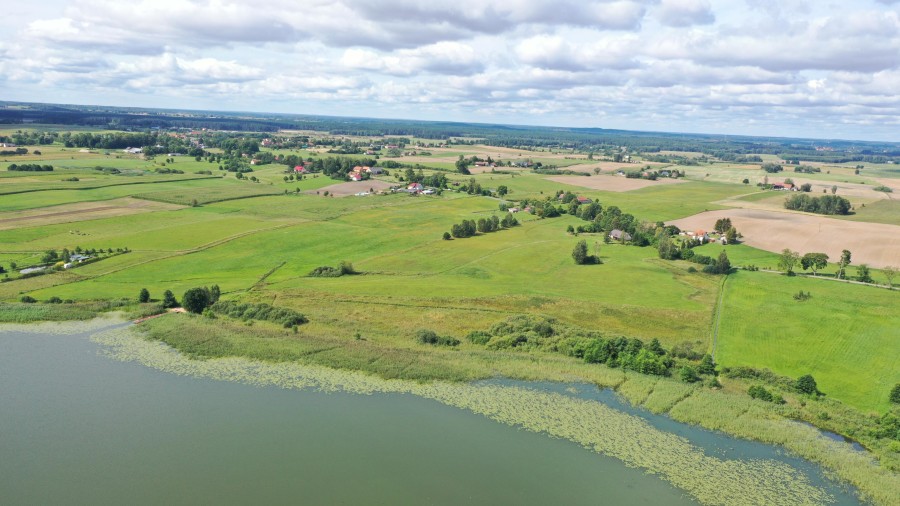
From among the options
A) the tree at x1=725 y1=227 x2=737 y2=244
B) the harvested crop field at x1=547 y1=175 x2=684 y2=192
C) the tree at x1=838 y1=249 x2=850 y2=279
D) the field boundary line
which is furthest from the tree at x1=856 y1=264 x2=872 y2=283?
the harvested crop field at x1=547 y1=175 x2=684 y2=192

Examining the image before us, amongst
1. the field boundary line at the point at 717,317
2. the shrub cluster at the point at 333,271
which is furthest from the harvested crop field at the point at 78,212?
the field boundary line at the point at 717,317

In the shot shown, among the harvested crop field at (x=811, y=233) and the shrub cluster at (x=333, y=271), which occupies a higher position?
the harvested crop field at (x=811, y=233)

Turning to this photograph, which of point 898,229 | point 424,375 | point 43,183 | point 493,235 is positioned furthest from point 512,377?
point 43,183

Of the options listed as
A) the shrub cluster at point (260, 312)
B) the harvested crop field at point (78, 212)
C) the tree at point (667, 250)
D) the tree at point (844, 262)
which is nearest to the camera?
the shrub cluster at point (260, 312)

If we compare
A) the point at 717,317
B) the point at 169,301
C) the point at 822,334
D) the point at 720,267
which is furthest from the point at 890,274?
the point at 169,301

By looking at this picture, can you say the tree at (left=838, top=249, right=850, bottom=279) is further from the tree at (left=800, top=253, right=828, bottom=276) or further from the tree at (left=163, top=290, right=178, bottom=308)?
the tree at (left=163, top=290, right=178, bottom=308)

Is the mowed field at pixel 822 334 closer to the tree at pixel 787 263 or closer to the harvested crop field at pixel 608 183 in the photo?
the tree at pixel 787 263

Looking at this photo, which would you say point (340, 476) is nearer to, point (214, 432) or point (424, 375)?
point (214, 432)
